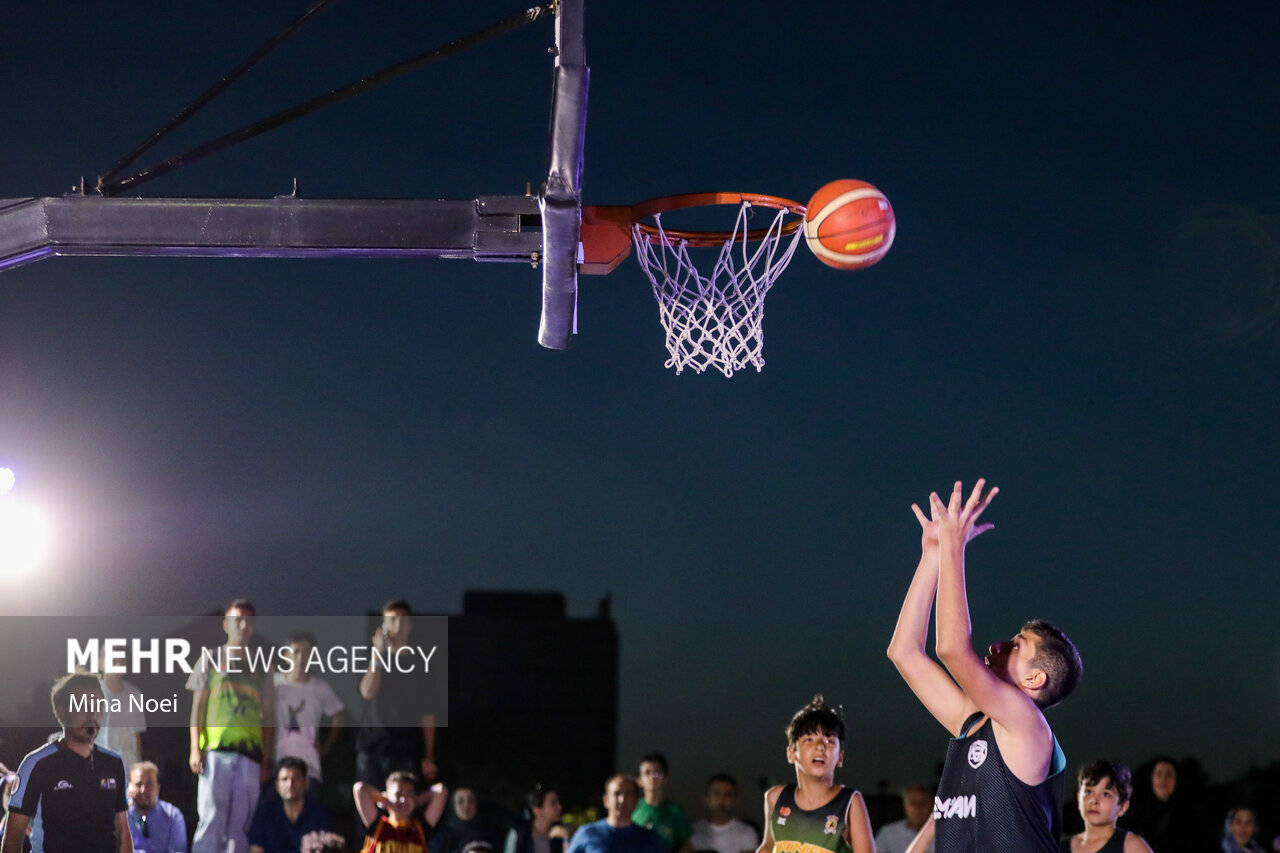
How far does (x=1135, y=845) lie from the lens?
228 inches

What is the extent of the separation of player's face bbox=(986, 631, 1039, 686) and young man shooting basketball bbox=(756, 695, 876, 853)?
7.14 feet

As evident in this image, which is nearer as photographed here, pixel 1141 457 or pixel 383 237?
pixel 383 237

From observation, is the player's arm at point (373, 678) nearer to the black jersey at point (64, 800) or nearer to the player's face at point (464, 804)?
the player's face at point (464, 804)

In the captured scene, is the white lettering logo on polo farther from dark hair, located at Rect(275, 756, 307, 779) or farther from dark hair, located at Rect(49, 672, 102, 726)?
dark hair, located at Rect(275, 756, 307, 779)

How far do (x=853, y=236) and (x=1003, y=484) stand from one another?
26.9 ft

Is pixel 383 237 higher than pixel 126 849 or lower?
higher

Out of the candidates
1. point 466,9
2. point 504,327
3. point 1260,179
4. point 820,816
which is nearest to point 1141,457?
point 1260,179

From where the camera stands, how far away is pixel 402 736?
8055 mm

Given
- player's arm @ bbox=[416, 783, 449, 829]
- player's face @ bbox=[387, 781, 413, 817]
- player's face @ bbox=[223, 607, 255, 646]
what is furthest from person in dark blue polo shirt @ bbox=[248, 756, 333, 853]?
player's face @ bbox=[223, 607, 255, 646]

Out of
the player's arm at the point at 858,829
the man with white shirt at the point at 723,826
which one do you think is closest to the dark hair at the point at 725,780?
the man with white shirt at the point at 723,826

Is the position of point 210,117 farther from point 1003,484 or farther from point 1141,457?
point 1141,457

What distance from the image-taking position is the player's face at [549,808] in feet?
27.6

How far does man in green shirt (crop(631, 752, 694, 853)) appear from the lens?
8.09 meters

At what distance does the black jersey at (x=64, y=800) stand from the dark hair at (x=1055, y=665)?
17.2 feet
